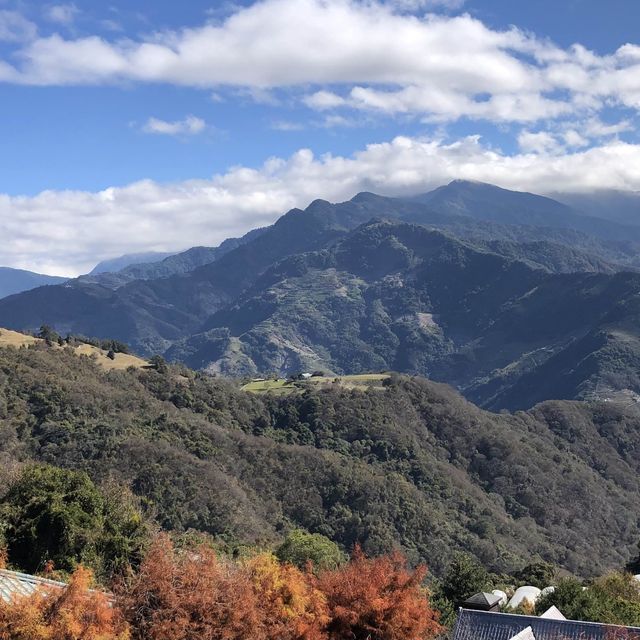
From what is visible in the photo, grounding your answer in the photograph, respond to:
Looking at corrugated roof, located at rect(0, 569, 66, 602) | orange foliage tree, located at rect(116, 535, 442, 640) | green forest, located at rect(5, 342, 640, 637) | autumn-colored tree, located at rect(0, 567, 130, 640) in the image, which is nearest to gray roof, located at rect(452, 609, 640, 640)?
orange foliage tree, located at rect(116, 535, 442, 640)

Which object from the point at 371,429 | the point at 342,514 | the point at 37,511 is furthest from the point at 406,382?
the point at 37,511

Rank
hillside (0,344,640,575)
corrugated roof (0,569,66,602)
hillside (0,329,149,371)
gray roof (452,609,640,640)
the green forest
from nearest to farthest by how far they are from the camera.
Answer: corrugated roof (0,569,66,602) < gray roof (452,609,640,640) < the green forest < hillside (0,344,640,575) < hillside (0,329,149,371)

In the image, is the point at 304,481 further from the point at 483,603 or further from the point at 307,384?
the point at 483,603

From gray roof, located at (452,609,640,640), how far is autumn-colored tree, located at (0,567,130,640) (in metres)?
12.9

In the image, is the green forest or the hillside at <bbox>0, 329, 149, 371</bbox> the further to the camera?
the hillside at <bbox>0, 329, 149, 371</bbox>

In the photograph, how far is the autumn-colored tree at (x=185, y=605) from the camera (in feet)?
62.8

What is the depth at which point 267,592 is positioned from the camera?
23.0 meters

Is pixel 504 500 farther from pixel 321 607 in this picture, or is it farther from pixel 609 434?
pixel 321 607

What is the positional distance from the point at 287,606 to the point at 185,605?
15.0 feet

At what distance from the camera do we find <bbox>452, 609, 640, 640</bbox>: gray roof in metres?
24.5

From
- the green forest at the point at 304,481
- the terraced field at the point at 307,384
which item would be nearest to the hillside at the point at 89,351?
the green forest at the point at 304,481

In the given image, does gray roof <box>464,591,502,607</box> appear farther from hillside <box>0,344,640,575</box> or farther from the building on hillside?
hillside <box>0,344,640,575</box>

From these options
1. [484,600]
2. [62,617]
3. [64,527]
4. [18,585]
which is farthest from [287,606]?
[484,600]

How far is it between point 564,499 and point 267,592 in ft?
293
